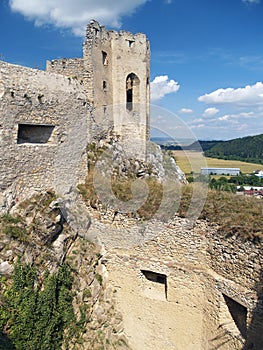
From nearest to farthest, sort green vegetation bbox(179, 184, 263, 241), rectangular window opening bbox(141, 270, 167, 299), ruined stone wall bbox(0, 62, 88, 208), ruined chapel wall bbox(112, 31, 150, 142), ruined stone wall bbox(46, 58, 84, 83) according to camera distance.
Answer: green vegetation bbox(179, 184, 263, 241) → ruined stone wall bbox(0, 62, 88, 208) → rectangular window opening bbox(141, 270, 167, 299) → ruined stone wall bbox(46, 58, 84, 83) → ruined chapel wall bbox(112, 31, 150, 142)

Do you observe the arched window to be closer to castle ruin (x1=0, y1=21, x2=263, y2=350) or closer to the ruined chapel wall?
the ruined chapel wall

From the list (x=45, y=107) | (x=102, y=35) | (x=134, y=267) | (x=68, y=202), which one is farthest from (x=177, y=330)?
(x=102, y=35)

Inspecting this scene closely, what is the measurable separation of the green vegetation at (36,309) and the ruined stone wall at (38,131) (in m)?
2.46

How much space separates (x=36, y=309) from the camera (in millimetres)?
7941

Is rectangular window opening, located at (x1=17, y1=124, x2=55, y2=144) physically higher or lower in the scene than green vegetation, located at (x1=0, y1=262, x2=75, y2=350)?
higher

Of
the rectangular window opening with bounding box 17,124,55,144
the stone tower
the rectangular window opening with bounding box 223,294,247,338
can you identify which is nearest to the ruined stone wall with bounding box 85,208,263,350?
the rectangular window opening with bounding box 223,294,247,338

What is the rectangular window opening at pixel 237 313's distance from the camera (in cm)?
825

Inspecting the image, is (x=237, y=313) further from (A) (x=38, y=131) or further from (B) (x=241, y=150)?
(B) (x=241, y=150)

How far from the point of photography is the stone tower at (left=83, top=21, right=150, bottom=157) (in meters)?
13.1

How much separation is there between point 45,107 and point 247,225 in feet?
23.5

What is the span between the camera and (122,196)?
32.2 feet

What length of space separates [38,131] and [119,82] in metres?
6.05

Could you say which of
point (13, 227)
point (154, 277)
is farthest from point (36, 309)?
point (154, 277)

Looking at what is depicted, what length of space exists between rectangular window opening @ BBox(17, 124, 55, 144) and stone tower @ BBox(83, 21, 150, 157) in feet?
9.85
